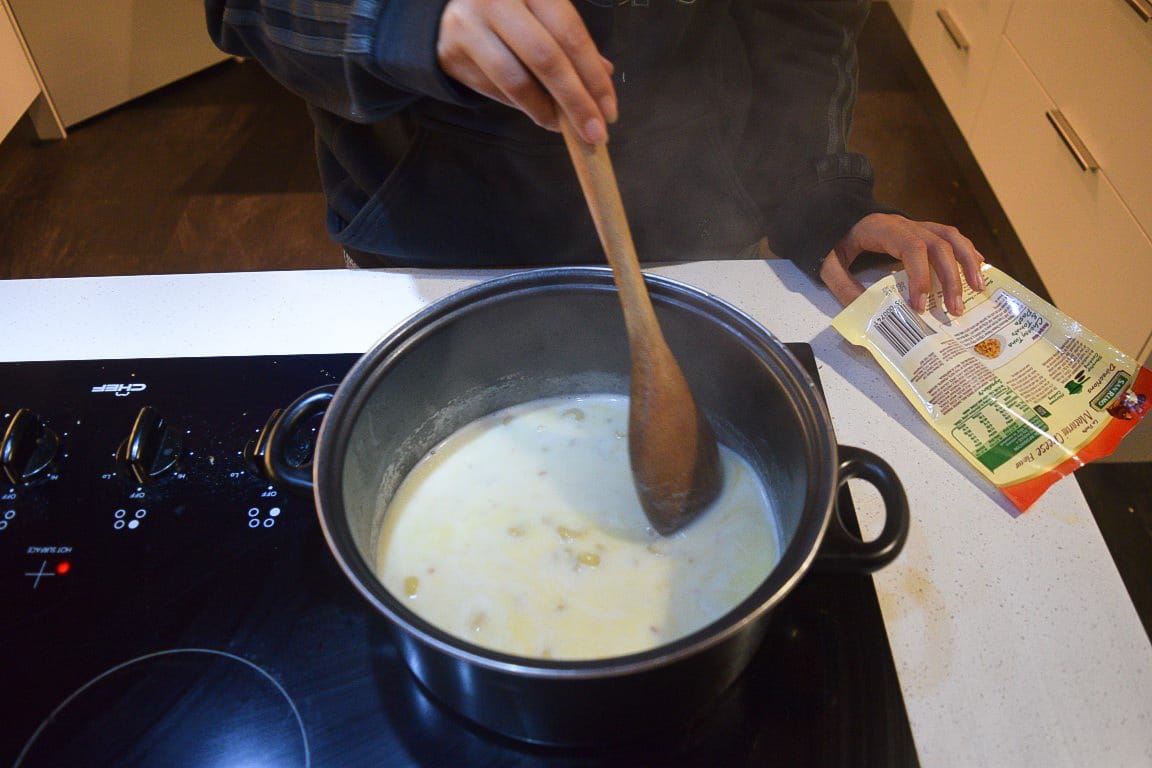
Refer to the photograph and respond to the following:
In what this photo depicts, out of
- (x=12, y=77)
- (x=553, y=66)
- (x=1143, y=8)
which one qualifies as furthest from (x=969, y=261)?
(x=12, y=77)

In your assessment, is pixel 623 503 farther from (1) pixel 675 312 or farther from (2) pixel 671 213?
(2) pixel 671 213

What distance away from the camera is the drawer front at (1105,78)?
1663 mm

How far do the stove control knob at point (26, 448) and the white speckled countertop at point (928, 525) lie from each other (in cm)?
13

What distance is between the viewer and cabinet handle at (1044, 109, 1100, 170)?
1813 mm

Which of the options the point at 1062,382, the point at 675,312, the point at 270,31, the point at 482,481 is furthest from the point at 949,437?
the point at 270,31

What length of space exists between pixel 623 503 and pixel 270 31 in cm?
55

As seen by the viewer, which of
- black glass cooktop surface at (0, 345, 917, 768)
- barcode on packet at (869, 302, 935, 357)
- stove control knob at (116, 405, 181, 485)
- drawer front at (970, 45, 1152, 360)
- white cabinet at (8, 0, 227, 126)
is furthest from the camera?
white cabinet at (8, 0, 227, 126)

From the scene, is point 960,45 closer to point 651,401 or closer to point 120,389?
point 651,401

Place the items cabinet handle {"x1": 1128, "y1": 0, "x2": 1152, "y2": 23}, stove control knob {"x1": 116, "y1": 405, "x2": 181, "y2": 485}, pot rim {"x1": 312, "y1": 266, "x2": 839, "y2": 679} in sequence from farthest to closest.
A: cabinet handle {"x1": 1128, "y1": 0, "x2": 1152, "y2": 23}, stove control knob {"x1": 116, "y1": 405, "x2": 181, "y2": 485}, pot rim {"x1": 312, "y1": 266, "x2": 839, "y2": 679}

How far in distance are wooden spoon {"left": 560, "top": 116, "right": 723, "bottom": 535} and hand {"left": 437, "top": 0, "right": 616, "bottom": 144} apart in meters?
0.02

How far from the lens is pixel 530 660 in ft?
1.65

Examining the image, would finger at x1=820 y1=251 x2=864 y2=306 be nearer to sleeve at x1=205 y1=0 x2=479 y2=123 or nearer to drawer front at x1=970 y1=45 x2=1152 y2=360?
sleeve at x1=205 y1=0 x2=479 y2=123

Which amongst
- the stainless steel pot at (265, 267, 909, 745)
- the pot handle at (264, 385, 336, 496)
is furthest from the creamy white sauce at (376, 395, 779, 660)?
the pot handle at (264, 385, 336, 496)

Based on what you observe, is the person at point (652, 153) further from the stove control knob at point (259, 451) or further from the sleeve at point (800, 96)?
the stove control knob at point (259, 451)
